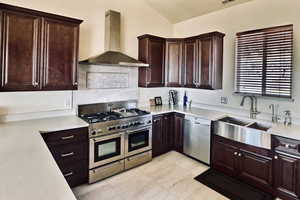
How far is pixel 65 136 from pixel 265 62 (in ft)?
10.7

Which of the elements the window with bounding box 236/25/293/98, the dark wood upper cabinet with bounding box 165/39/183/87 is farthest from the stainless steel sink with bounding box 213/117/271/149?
the dark wood upper cabinet with bounding box 165/39/183/87

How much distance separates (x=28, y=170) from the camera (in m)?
1.25

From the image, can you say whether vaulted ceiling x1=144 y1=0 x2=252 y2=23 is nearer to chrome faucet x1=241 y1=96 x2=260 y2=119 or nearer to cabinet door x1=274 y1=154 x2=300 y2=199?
chrome faucet x1=241 y1=96 x2=260 y2=119

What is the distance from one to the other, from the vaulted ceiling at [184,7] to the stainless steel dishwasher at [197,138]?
2195mm

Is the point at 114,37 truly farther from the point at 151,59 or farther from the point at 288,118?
the point at 288,118

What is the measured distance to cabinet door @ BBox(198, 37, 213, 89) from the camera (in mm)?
3504

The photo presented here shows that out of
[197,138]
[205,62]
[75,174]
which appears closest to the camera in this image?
[75,174]

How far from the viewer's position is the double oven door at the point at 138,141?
3.12 m

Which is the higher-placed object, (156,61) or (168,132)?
(156,61)

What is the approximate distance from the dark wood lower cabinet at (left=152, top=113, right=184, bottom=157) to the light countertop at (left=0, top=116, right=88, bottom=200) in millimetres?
2037

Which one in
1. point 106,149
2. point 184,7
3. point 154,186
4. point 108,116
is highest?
point 184,7

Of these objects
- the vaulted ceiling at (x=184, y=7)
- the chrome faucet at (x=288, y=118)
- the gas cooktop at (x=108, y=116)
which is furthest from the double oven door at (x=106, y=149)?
the vaulted ceiling at (x=184, y=7)

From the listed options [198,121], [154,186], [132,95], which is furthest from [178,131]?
[154,186]

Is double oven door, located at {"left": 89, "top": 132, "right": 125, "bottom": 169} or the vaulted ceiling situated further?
the vaulted ceiling
